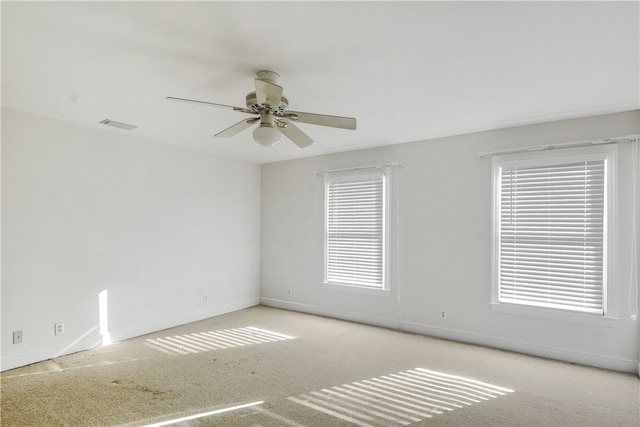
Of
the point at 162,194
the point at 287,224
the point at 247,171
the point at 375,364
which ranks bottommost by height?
the point at 375,364

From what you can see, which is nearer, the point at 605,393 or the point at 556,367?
the point at 605,393

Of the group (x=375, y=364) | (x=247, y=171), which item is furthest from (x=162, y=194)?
(x=375, y=364)

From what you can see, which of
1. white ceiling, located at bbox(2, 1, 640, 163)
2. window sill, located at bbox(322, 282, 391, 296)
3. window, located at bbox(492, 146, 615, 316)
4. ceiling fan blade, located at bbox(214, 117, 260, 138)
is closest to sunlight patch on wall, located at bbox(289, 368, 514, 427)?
window, located at bbox(492, 146, 615, 316)

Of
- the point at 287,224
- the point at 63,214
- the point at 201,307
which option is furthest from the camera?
the point at 287,224

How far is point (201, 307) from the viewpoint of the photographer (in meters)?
5.19

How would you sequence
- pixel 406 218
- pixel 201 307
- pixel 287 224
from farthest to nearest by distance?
pixel 287 224 → pixel 201 307 → pixel 406 218

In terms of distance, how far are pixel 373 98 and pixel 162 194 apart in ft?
10.3

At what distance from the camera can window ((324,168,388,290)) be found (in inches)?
192

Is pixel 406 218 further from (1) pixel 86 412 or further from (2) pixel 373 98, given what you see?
(1) pixel 86 412

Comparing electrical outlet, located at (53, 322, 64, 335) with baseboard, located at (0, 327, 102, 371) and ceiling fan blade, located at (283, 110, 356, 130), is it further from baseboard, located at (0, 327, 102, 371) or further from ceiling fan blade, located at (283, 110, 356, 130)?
ceiling fan blade, located at (283, 110, 356, 130)

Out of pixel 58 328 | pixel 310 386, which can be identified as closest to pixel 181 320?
pixel 58 328

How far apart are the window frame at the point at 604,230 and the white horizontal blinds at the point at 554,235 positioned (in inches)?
1.6

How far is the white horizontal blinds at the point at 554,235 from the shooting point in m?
3.45

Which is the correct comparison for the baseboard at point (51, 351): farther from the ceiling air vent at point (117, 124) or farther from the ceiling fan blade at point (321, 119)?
the ceiling fan blade at point (321, 119)
